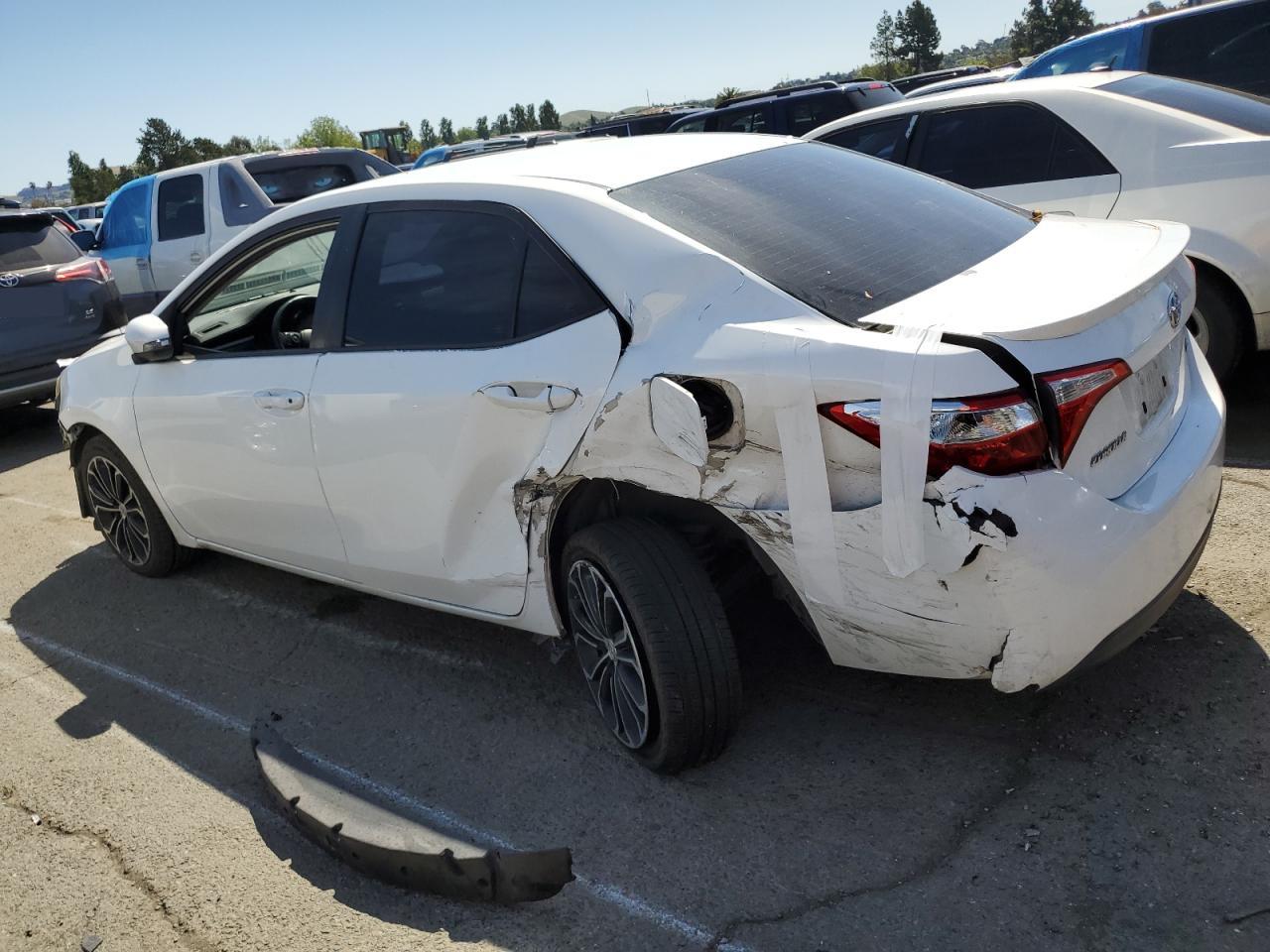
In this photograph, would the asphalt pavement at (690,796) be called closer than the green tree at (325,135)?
Yes

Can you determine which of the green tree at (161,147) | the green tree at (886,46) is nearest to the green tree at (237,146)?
the green tree at (161,147)

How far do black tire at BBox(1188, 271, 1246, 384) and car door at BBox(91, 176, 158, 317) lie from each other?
9.02m

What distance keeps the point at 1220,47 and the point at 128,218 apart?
31.8 feet

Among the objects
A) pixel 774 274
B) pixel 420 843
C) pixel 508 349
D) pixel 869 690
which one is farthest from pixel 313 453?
pixel 869 690

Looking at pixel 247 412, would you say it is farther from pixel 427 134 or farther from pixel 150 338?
pixel 427 134

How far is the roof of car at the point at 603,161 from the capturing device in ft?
10.8

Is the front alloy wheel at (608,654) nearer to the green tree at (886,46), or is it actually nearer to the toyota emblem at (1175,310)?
the toyota emblem at (1175,310)

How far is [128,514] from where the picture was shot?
5.02 metres

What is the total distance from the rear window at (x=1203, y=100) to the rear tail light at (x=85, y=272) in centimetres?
740

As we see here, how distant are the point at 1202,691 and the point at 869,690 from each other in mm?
934

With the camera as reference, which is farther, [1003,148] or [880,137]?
[880,137]

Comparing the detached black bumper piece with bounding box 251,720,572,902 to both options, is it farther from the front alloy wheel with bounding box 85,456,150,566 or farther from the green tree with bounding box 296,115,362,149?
the green tree with bounding box 296,115,362,149

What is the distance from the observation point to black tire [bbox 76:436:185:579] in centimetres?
486

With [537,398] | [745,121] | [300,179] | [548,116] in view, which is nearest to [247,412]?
[537,398]
